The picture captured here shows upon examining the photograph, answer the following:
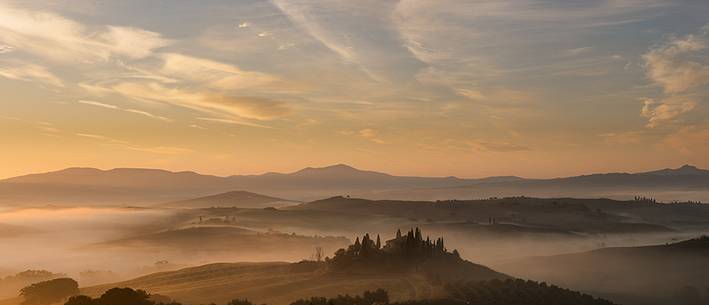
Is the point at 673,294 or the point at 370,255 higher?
the point at 370,255

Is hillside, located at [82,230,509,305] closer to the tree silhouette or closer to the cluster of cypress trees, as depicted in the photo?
the cluster of cypress trees

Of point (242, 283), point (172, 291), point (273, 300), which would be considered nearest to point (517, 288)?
point (273, 300)

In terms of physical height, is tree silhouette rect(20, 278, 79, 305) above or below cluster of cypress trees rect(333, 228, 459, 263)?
below

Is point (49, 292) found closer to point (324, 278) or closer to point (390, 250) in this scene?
point (324, 278)

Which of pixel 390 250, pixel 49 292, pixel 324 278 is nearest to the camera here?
pixel 49 292

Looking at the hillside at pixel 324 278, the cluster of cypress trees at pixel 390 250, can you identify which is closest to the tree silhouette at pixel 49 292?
the hillside at pixel 324 278

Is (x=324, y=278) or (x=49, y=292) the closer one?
(x=49, y=292)

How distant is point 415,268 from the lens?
139000 mm

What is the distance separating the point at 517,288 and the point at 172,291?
6270cm

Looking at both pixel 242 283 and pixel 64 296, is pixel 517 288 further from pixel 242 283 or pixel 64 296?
pixel 64 296

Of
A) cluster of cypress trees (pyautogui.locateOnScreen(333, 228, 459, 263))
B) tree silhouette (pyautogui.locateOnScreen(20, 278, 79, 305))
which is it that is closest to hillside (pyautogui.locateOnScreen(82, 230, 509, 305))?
cluster of cypress trees (pyautogui.locateOnScreen(333, 228, 459, 263))

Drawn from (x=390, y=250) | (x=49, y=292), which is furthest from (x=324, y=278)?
(x=49, y=292)

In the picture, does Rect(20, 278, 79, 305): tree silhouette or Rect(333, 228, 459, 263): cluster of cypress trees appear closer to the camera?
Rect(20, 278, 79, 305): tree silhouette

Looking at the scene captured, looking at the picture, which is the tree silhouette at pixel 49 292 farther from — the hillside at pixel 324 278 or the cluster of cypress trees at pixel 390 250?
the cluster of cypress trees at pixel 390 250
